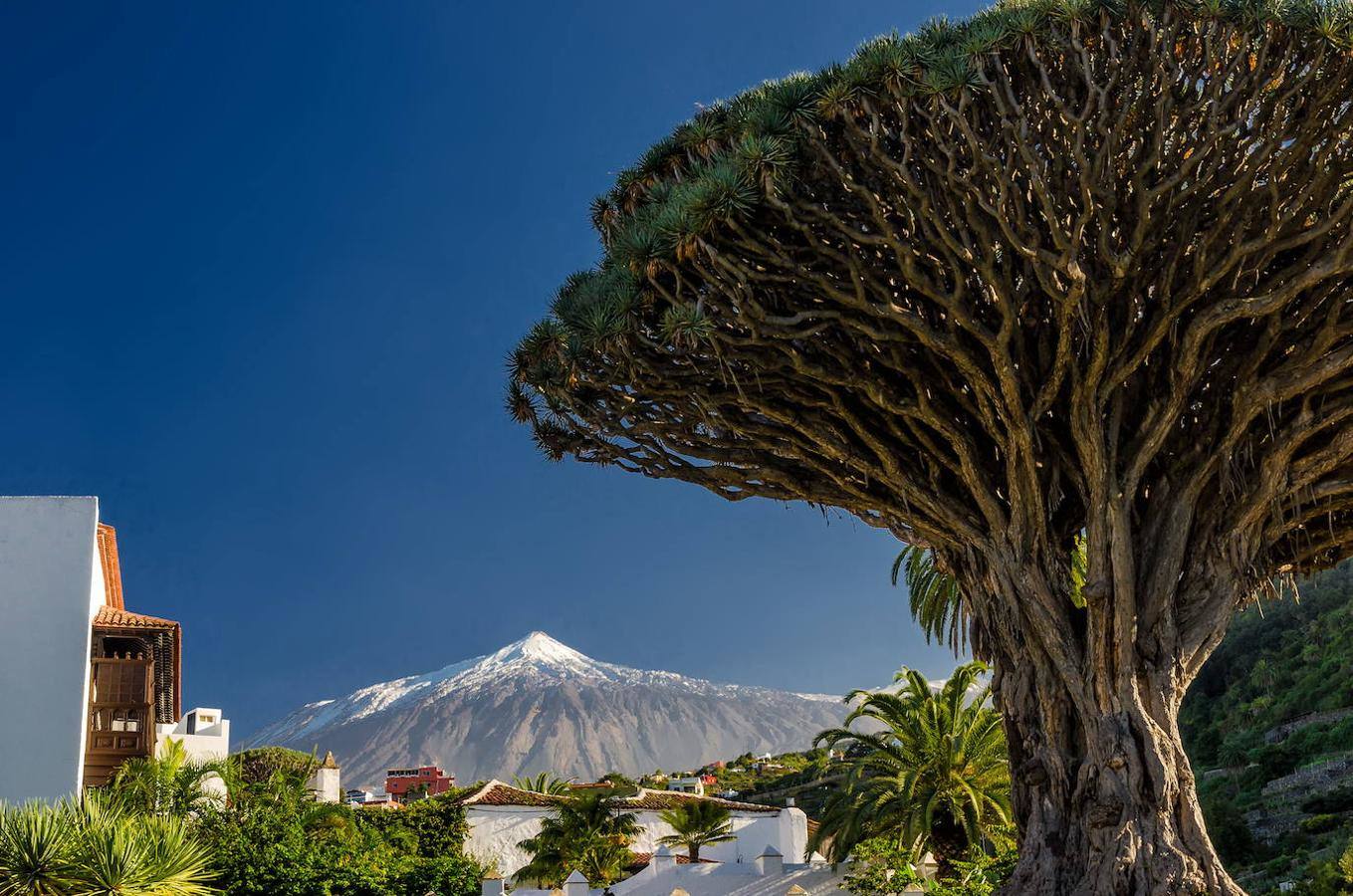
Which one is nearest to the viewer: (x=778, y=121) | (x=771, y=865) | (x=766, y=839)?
(x=778, y=121)

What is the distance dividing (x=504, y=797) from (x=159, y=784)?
1840 centimetres

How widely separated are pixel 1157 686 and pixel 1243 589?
5.22 ft

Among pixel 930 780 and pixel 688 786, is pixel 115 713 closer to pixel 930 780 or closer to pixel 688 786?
pixel 930 780

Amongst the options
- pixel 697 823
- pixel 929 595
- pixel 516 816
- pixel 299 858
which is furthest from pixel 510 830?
pixel 929 595

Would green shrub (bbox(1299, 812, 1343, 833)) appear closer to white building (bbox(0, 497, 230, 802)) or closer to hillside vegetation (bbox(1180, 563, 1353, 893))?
hillside vegetation (bbox(1180, 563, 1353, 893))

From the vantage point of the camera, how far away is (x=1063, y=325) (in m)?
10.4

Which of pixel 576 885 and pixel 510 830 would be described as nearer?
pixel 576 885

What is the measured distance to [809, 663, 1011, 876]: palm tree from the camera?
17.5 meters

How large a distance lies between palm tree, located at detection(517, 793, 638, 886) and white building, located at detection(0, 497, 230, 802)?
849 centimetres

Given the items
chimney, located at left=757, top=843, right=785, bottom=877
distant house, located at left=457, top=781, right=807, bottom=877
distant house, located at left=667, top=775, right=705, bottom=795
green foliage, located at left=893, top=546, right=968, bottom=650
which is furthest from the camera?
distant house, located at left=667, top=775, right=705, bottom=795

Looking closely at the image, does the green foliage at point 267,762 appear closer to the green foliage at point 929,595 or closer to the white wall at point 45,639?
the white wall at point 45,639

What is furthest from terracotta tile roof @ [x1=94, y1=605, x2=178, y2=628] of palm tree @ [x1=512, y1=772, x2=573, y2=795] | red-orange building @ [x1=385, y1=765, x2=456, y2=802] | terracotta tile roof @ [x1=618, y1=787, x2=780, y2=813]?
red-orange building @ [x1=385, y1=765, x2=456, y2=802]

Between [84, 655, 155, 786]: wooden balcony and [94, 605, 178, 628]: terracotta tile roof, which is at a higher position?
[94, 605, 178, 628]: terracotta tile roof

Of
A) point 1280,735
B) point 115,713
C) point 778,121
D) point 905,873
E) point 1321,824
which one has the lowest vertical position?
point 1321,824
